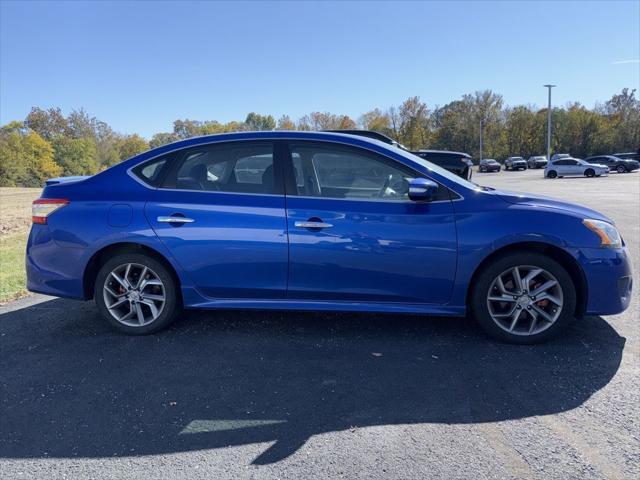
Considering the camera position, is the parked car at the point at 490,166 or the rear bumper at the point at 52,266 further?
the parked car at the point at 490,166

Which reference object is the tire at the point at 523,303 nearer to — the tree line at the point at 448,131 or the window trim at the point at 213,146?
the window trim at the point at 213,146

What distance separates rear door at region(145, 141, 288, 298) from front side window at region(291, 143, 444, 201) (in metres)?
0.21

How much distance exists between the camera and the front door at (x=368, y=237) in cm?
367

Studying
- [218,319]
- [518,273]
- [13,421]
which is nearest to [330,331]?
[218,319]

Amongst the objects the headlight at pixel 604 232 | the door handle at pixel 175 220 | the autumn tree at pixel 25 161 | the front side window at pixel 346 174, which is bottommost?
the headlight at pixel 604 232

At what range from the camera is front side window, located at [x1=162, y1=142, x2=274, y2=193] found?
395 cm

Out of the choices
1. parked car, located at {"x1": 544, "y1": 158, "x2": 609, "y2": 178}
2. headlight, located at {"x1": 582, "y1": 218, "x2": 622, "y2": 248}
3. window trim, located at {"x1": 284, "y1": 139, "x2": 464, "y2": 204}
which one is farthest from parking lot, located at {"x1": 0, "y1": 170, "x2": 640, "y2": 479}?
parked car, located at {"x1": 544, "y1": 158, "x2": 609, "y2": 178}

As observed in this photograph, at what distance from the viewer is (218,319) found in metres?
4.49

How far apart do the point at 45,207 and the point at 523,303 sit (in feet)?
13.3

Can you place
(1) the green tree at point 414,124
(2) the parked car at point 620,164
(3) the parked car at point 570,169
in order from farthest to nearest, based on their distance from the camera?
(1) the green tree at point 414,124
(2) the parked car at point 620,164
(3) the parked car at point 570,169

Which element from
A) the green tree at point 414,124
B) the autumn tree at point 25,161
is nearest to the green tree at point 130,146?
the autumn tree at point 25,161

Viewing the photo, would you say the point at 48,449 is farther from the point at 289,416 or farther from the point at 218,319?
the point at 218,319

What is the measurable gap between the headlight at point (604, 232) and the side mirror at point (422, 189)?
120cm

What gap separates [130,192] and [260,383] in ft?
6.50
